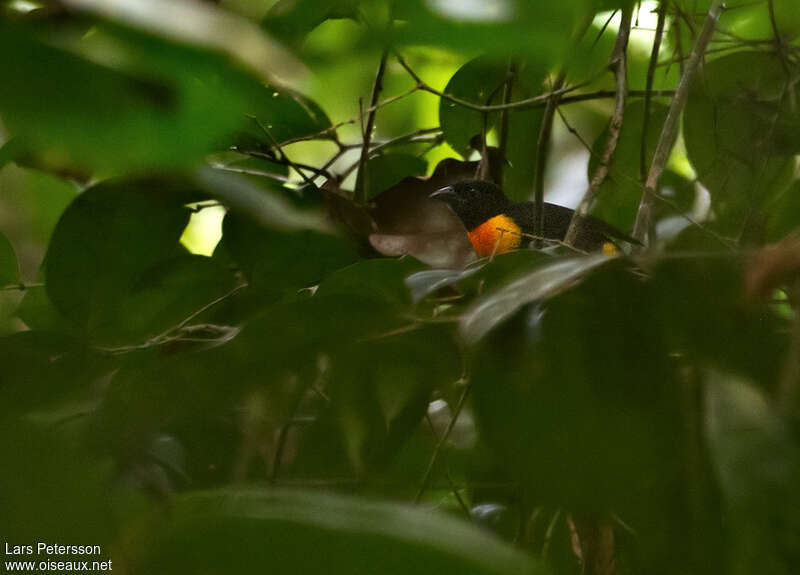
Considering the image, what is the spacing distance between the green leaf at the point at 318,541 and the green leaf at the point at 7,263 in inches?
40.1

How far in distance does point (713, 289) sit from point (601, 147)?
1425 mm

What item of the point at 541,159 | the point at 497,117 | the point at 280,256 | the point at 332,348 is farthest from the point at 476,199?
the point at 332,348

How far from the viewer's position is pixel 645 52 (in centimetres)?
214

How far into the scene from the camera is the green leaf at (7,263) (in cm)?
130

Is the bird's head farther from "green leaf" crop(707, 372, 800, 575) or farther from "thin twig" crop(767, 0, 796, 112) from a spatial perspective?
"green leaf" crop(707, 372, 800, 575)

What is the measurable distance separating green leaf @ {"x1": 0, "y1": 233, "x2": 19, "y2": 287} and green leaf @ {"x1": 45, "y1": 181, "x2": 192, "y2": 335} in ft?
0.52

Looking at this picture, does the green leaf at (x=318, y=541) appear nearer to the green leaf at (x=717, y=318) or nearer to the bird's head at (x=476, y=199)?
the green leaf at (x=717, y=318)

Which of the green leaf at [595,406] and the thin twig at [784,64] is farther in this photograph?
the thin twig at [784,64]

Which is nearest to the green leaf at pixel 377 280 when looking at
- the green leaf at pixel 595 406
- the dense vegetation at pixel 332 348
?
the dense vegetation at pixel 332 348

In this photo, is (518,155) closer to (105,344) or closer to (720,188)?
(720,188)

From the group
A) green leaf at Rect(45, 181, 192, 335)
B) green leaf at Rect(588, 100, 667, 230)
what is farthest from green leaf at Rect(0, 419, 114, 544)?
green leaf at Rect(588, 100, 667, 230)

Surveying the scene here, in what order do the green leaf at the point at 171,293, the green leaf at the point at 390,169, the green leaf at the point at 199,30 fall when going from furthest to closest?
the green leaf at the point at 390,169 < the green leaf at the point at 171,293 < the green leaf at the point at 199,30

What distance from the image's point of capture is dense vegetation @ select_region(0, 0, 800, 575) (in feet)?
0.91

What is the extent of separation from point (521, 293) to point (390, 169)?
131 centimetres
